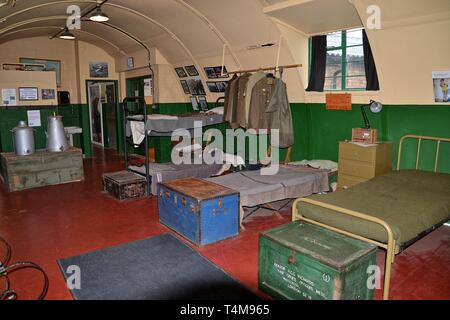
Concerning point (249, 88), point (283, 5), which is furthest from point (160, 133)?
point (283, 5)

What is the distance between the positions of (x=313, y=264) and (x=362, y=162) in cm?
267

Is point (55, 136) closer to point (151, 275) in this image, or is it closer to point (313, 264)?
point (151, 275)

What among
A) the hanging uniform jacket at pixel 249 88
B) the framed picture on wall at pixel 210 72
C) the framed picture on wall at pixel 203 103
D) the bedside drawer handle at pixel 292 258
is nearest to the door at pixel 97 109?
the framed picture on wall at pixel 203 103

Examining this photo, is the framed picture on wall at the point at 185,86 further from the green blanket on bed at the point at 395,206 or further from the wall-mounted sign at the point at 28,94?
the green blanket on bed at the point at 395,206

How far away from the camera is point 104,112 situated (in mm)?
11172

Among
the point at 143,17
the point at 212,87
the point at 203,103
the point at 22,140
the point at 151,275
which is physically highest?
the point at 143,17

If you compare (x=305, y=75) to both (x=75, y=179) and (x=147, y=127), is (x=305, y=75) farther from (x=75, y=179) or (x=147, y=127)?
(x=75, y=179)

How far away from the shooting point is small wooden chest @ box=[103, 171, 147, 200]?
5.66 m

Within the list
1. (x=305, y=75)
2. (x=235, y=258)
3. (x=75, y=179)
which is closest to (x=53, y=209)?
(x=75, y=179)

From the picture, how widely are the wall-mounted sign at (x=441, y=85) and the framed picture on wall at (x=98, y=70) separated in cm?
881

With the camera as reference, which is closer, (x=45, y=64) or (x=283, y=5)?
(x=283, y=5)

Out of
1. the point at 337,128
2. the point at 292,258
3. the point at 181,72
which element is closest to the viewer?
the point at 292,258

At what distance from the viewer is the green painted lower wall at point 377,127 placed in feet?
14.8

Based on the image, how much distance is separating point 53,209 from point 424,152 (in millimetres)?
5358
